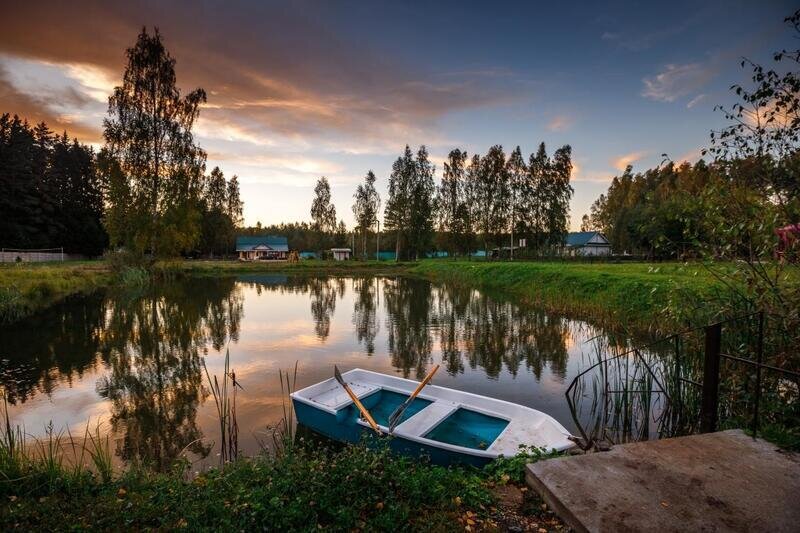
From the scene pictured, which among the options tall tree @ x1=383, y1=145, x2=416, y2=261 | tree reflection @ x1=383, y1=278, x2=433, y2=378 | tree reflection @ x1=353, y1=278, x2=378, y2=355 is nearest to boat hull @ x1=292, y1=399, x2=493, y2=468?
tree reflection @ x1=383, y1=278, x2=433, y2=378

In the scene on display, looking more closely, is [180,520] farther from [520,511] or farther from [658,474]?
[658,474]

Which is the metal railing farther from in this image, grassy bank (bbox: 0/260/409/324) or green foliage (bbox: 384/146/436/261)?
green foliage (bbox: 384/146/436/261)

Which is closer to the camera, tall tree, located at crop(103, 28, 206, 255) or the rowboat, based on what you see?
the rowboat

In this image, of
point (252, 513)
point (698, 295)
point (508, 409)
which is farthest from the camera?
point (698, 295)

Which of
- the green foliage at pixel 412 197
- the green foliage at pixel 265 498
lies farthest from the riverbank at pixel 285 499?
the green foliage at pixel 412 197

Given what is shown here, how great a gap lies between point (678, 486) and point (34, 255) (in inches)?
2443

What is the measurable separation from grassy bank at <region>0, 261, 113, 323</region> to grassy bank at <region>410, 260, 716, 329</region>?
80.3 ft

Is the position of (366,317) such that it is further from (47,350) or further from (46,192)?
(46,192)

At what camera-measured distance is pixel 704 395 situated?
18.1 feet

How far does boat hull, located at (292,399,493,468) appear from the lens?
17.9ft

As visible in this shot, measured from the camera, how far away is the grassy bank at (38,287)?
60.1 ft

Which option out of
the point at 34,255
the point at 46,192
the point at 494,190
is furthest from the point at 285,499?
the point at 46,192

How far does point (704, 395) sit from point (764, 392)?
1.03 metres

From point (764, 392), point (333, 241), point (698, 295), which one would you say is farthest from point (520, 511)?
point (333, 241)
